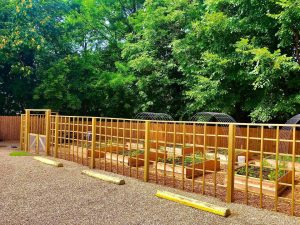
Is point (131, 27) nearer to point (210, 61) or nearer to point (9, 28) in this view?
point (9, 28)

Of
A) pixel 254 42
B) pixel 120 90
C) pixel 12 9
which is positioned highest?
pixel 12 9

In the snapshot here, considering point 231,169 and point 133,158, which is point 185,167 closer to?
point 231,169

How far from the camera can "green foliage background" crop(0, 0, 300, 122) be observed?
12742 mm

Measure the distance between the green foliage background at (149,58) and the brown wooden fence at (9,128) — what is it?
1.58 metres

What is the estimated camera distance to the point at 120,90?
19.8 meters

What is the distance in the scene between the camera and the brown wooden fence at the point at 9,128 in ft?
60.9

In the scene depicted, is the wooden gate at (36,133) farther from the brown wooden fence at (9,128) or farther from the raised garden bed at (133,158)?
the brown wooden fence at (9,128)

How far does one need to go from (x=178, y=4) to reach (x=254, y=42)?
21.3ft

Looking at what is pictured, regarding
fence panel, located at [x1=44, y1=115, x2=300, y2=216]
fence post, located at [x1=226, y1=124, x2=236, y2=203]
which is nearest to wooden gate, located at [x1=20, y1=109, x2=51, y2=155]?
fence panel, located at [x1=44, y1=115, x2=300, y2=216]

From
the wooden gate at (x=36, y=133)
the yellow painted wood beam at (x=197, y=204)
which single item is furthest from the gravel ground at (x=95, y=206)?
the wooden gate at (x=36, y=133)

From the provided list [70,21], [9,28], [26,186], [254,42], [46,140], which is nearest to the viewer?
[26,186]

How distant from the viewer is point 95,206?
5523mm

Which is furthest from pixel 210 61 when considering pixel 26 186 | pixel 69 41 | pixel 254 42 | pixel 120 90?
pixel 69 41

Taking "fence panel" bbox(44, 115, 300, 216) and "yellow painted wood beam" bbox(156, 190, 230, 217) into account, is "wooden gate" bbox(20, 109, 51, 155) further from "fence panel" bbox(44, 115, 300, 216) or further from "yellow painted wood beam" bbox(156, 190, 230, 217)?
"yellow painted wood beam" bbox(156, 190, 230, 217)
